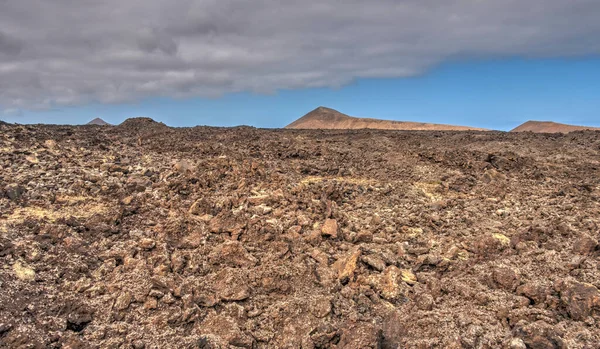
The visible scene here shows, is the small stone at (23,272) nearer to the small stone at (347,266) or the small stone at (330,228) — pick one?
the small stone at (347,266)

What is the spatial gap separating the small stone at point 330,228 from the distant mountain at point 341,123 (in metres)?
23.0

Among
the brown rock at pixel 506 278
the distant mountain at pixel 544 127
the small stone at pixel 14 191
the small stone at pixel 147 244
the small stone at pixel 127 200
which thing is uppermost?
the distant mountain at pixel 544 127

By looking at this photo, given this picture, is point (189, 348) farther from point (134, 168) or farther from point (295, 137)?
point (295, 137)

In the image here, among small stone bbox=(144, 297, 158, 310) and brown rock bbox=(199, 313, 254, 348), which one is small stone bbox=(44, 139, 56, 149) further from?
brown rock bbox=(199, 313, 254, 348)

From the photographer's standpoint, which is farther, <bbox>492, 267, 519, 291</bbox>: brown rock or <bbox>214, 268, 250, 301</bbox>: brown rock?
<bbox>492, 267, 519, 291</bbox>: brown rock

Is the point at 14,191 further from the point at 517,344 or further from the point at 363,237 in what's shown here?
the point at 517,344

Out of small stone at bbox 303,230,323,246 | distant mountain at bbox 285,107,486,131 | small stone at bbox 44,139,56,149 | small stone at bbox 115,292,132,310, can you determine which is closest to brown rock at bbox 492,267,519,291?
small stone at bbox 303,230,323,246

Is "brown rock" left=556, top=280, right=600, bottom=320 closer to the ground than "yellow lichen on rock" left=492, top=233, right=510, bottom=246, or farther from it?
closer to the ground

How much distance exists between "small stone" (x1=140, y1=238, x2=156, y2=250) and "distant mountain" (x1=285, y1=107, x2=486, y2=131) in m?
24.6

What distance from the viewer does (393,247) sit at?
7492 mm

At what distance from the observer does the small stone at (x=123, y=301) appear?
5.57 m

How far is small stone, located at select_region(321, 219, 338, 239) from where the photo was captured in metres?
7.43

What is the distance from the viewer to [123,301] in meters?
5.62

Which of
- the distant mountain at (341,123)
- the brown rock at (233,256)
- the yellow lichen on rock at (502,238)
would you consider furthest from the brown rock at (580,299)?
the distant mountain at (341,123)
